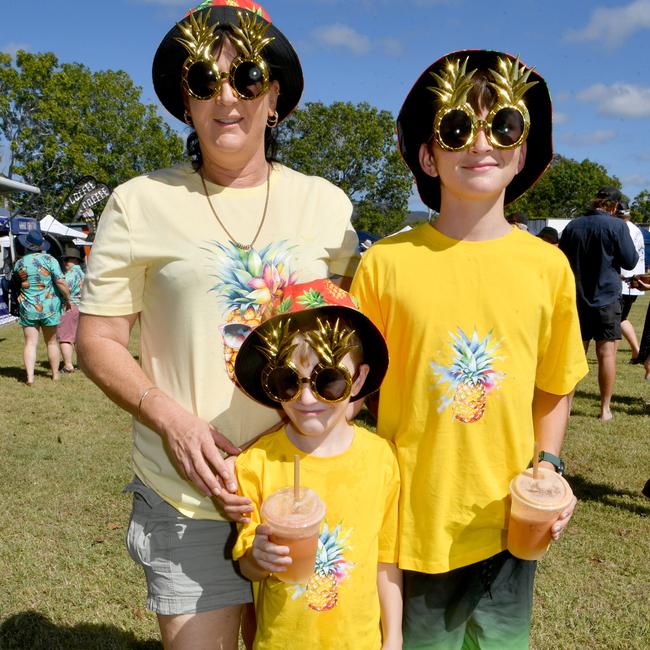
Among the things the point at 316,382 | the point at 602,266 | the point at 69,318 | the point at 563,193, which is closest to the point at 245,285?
the point at 316,382

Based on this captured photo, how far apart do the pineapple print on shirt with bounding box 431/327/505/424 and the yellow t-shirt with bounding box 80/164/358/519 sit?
482mm

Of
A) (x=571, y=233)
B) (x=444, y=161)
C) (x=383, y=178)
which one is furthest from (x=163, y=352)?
(x=383, y=178)

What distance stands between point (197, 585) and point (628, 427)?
604 centimetres

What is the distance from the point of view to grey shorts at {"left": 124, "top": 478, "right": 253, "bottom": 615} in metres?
1.90

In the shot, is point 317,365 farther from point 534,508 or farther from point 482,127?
point 482,127

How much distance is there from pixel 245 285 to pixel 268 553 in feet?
2.44

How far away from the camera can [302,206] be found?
2023mm

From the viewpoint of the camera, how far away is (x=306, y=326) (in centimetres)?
177

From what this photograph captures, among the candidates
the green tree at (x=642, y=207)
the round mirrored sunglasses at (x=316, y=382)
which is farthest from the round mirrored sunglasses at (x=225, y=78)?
the green tree at (x=642, y=207)

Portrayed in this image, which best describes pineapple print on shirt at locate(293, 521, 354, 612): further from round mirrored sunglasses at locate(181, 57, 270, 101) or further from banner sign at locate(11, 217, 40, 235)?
banner sign at locate(11, 217, 40, 235)

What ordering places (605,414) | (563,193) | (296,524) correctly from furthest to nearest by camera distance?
(563,193), (605,414), (296,524)

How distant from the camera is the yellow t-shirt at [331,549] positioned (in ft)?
5.84

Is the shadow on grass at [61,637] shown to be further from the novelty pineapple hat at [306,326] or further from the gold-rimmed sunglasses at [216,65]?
the gold-rimmed sunglasses at [216,65]

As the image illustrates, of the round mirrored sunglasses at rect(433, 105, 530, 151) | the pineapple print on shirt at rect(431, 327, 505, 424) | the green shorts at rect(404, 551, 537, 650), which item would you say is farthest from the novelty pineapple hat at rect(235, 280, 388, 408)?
the green shorts at rect(404, 551, 537, 650)
